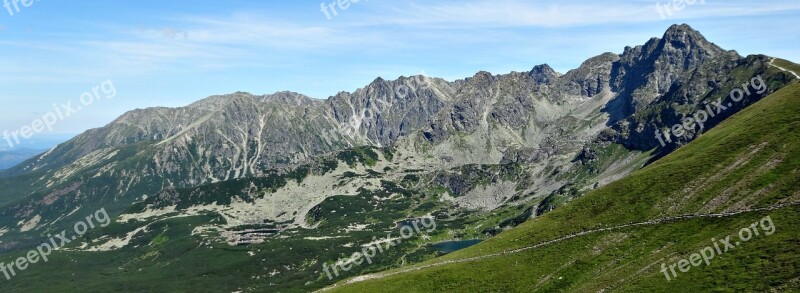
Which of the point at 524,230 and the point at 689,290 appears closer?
the point at 689,290

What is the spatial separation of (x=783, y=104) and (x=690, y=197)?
201 ft

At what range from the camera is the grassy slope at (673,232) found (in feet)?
337

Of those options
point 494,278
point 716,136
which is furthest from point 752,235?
point 716,136

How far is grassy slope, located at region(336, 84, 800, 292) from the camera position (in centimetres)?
10275

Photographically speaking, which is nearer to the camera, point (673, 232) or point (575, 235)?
point (673, 232)

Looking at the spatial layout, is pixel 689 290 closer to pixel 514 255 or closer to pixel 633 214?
pixel 633 214

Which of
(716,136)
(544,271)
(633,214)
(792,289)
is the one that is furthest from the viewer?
(716,136)

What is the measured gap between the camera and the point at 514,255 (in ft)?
493

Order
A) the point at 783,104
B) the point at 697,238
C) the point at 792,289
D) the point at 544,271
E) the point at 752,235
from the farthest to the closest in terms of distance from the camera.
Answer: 1. the point at 783,104
2. the point at 544,271
3. the point at 697,238
4. the point at 752,235
5. the point at 792,289

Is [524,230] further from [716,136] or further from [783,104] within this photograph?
[783,104]

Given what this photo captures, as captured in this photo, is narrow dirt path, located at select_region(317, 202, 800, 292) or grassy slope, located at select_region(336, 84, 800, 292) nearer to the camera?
grassy slope, located at select_region(336, 84, 800, 292)

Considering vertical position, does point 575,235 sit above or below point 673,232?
above

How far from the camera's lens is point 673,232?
126m

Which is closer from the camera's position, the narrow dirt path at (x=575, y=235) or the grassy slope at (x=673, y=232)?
the grassy slope at (x=673, y=232)
